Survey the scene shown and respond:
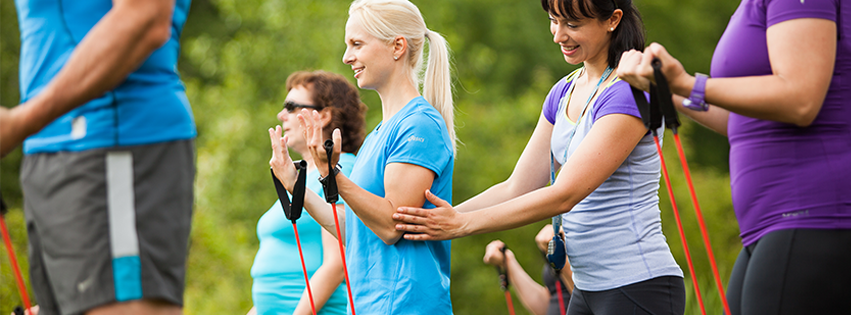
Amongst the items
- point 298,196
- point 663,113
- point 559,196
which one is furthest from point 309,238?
point 663,113

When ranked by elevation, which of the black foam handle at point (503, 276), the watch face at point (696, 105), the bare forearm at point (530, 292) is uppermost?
the watch face at point (696, 105)

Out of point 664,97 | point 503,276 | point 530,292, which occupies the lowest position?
point 530,292

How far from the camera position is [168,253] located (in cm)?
151

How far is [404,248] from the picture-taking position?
246 cm

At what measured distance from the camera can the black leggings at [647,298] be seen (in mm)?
2268

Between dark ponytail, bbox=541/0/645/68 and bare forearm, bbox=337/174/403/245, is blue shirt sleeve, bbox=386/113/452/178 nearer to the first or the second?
bare forearm, bbox=337/174/403/245

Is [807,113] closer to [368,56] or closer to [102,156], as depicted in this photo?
[368,56]

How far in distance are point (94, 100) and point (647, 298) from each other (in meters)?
1.67

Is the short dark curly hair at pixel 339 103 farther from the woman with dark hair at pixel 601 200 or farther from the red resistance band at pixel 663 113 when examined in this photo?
the red resistance band at pixel 663 113

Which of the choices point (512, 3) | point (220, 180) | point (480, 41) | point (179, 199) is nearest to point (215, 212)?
point (220, 180)

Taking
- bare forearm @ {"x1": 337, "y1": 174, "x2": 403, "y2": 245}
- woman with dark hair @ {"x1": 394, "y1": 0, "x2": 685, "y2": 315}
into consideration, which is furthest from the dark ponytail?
bare forearm @ {"x1": 337, "y1": 174, "x2": 403, "y2": 245}

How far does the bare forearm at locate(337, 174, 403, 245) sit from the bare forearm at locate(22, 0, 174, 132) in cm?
98

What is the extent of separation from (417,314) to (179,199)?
42.5 inches

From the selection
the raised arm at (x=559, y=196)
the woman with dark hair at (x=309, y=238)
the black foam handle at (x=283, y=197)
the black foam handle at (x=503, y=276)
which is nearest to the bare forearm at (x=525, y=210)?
the raised arm at (x=559, y=196)
